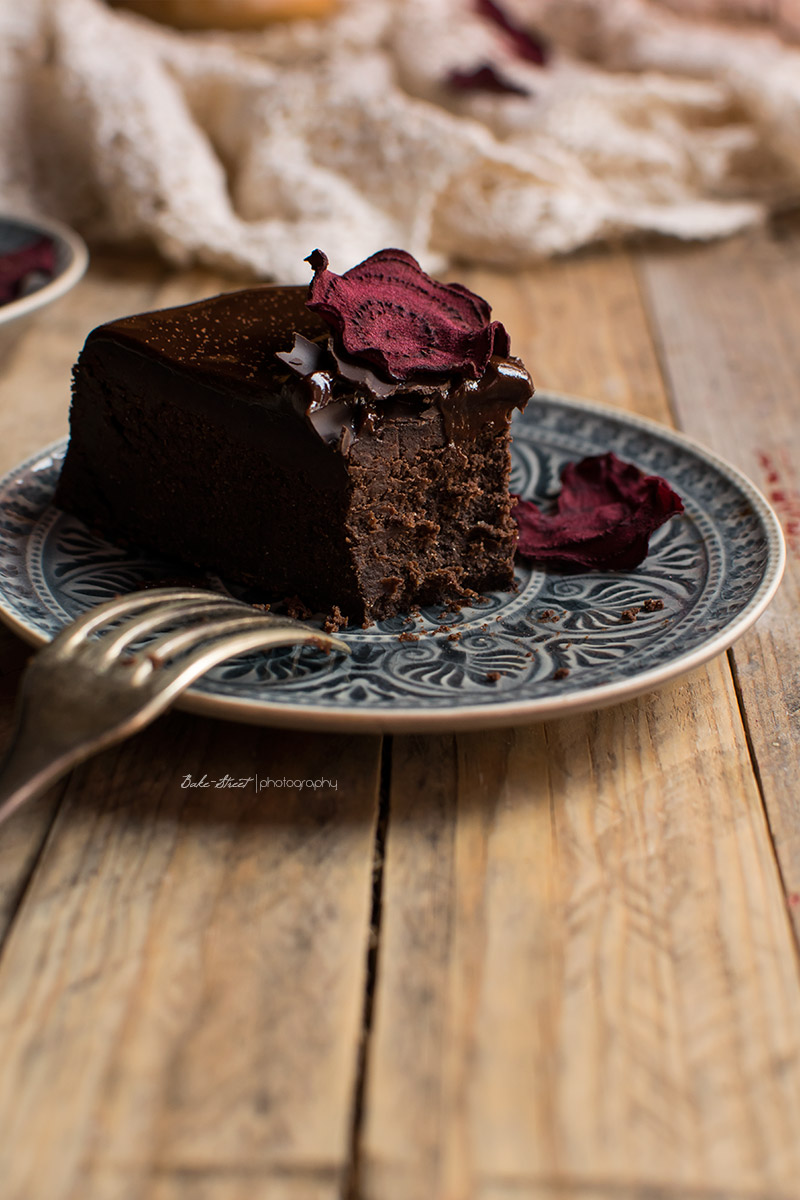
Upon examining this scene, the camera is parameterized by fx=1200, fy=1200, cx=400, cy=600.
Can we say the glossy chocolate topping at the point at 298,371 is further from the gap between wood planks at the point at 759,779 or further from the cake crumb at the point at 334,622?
the gap between wood planks at the point at 759,779

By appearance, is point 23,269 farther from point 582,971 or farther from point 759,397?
point 582,971

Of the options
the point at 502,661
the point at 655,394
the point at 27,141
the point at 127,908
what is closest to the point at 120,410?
the point at 502,661

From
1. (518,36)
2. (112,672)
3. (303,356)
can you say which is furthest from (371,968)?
(518,36)

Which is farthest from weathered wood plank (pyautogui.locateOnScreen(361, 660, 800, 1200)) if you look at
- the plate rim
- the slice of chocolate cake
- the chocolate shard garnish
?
the plate rim

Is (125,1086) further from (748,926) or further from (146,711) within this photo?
(748,926)

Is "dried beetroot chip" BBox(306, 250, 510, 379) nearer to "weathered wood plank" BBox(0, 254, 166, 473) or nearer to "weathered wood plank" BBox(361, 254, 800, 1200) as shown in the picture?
"weathered wood plank" BBox(361, 254, 800, 1200)
